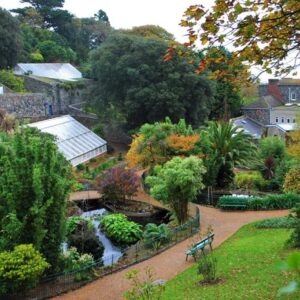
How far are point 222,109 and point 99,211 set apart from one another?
3015cm

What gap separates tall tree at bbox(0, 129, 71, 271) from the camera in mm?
12688

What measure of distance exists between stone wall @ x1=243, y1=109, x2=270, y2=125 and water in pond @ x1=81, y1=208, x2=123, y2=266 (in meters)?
33.2

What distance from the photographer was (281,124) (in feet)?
165

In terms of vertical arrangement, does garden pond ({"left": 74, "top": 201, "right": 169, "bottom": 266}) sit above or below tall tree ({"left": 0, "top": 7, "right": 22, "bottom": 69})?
below

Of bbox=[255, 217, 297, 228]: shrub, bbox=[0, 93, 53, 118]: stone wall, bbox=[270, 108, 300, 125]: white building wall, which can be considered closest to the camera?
bbox=[255, 217, 297, 228]: shrub

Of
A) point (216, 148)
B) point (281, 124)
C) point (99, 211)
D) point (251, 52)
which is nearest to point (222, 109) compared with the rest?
point (281, 124)

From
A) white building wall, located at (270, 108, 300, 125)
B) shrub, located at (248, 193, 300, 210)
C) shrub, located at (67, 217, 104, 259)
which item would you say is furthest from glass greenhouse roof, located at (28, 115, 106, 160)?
white building wall, located at (270, 108, 300, 125)

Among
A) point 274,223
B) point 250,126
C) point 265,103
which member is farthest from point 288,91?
point 274,223

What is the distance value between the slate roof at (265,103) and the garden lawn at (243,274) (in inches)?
1508

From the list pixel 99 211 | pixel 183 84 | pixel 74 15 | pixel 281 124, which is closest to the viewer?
pixel 99 211

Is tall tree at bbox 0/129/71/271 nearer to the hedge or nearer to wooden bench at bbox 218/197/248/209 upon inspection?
wooden bench at bbox 218/197/248/209

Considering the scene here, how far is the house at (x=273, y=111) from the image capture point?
1944 inches

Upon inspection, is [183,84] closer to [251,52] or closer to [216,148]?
[216,148]

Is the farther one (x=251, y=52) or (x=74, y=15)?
(x=74, y=15)
